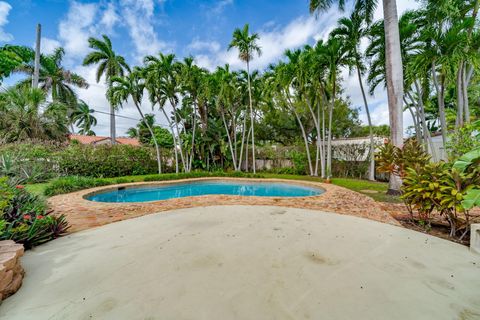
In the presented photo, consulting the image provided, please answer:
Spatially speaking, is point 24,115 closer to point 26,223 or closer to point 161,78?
point 161,78

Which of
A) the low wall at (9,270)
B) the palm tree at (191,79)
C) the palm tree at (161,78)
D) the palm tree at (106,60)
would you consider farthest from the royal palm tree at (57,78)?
the low wall at (9,270)

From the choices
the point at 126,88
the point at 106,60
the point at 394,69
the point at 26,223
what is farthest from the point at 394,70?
the point at 106,60

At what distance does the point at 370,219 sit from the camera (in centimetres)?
428

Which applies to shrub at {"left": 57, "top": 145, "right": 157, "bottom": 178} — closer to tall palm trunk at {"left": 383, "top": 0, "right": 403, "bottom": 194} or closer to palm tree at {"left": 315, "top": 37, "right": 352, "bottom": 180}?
palm tree at {"left": 315, "top": 37, "right": 352, "bottom": 180}

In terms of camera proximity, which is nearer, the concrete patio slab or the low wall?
the concrete patio slab

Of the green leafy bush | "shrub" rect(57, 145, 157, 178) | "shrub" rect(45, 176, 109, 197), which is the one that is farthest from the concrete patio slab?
"shrub" rect(57, 145, 157, 178)

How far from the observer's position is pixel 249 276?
85.4 inches

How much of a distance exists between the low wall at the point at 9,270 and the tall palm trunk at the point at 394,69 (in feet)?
29.9

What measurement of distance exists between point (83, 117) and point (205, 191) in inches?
1093

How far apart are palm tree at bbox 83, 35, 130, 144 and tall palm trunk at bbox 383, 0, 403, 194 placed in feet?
57.1

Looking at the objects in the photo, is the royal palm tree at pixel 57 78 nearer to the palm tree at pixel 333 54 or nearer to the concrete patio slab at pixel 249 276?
the concrete patio slab at pixel 249 276

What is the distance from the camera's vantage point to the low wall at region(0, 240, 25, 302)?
6.02 feet

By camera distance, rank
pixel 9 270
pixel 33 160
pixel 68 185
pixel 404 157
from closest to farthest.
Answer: pixel 9 270
pixel 404 157
pixel 68 185
pixel 33 160

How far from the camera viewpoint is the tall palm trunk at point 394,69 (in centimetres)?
644
